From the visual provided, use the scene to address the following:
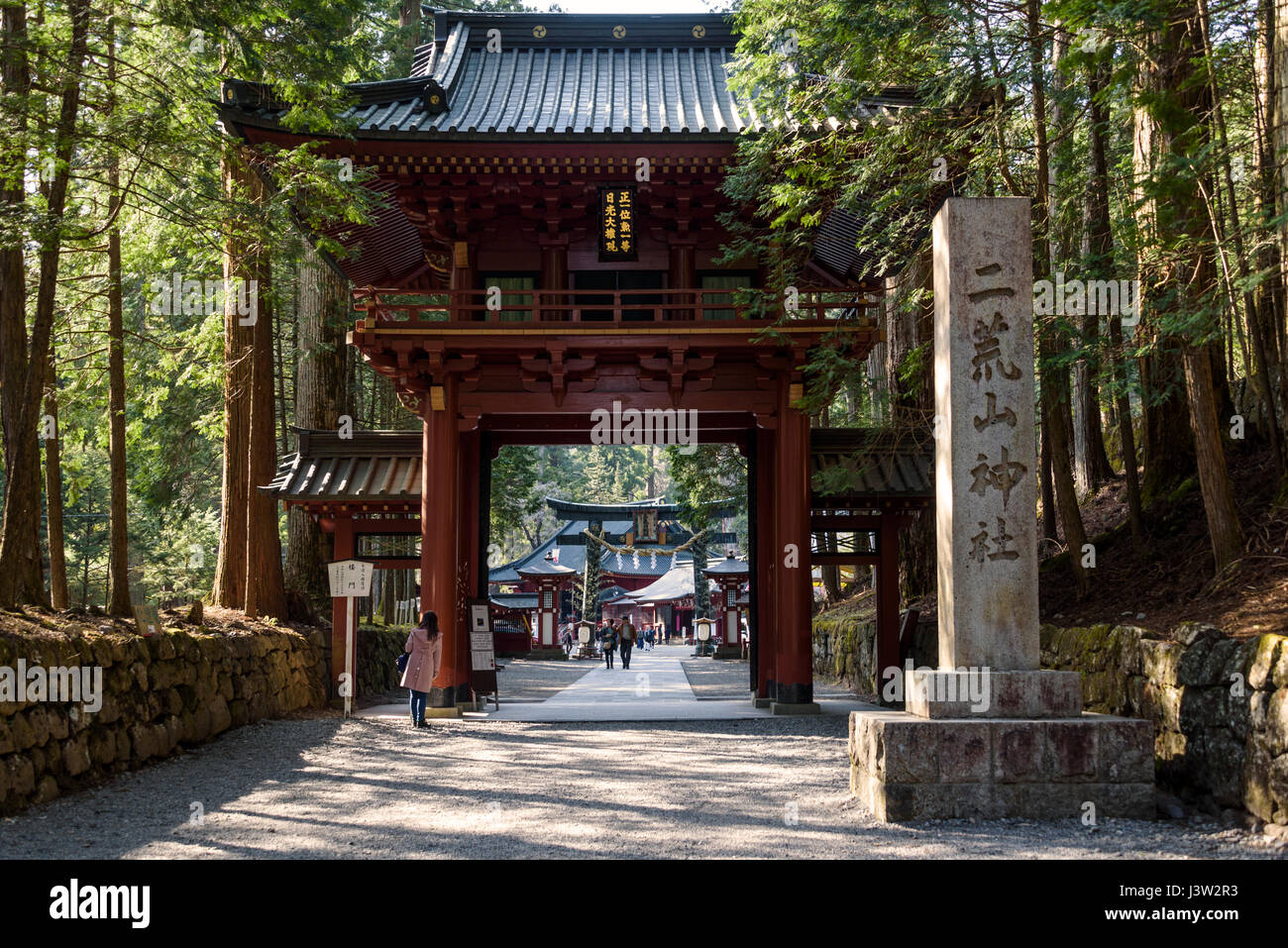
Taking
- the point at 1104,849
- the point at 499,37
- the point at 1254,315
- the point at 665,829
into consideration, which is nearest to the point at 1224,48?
the point at 1254,315

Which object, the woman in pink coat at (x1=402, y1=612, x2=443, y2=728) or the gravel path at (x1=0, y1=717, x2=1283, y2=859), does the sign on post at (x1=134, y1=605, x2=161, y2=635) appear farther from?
the woman in pink coat at (x1=402, y1=612, x2=443, y2=728)

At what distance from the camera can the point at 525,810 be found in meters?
6.98

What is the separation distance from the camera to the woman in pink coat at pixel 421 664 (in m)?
11.9

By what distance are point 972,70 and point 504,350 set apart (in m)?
6.26

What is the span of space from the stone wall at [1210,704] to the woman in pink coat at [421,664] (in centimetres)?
743

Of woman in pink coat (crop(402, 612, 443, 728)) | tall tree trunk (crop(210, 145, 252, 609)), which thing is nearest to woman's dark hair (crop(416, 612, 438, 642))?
woman in pink coat (crop(402, 612, 443, 728))

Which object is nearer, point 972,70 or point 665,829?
point 665,829

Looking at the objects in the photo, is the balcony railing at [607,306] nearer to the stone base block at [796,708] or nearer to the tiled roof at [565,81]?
the tiled roof at [565,81]

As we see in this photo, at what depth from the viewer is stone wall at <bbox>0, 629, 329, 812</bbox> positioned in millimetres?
6953

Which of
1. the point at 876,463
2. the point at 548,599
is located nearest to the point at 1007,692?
the point at 876,463

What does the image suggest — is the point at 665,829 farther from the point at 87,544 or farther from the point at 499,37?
the point at 87,544

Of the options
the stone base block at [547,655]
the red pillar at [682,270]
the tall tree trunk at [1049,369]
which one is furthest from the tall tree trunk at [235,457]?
the stone base block at [547,655]

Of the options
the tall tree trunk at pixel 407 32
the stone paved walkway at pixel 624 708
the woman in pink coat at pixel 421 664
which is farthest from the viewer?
the tall tree trunk at pixel 407 32

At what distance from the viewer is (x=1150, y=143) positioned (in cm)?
921
